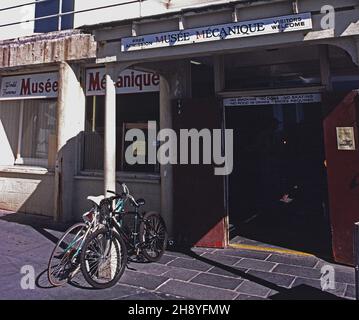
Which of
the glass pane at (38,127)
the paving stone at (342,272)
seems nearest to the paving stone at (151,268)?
the paving stone at (342,272)

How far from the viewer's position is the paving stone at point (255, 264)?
549 centimetres

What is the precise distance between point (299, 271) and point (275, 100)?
2855 mm

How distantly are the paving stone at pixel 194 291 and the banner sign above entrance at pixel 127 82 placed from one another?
14.2ft

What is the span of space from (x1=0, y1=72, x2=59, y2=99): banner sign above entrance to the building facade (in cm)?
3

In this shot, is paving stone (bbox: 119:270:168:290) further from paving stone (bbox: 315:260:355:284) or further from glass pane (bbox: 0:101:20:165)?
glass pane (bbox: 0:101:20:165)

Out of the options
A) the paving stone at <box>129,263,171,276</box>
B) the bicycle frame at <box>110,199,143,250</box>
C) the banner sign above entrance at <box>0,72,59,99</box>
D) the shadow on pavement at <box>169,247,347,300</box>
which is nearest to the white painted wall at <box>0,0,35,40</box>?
the banner sign above entrance at <box>0,72,59,99</box>

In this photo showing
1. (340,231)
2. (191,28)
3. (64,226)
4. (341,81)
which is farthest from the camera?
(64,226)

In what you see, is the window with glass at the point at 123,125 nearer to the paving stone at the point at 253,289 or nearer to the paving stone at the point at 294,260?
the paving stone at the point at 294,260

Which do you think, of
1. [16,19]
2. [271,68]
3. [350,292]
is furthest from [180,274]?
[16,19]

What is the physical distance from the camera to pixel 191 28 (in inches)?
198

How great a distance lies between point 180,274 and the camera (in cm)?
523
